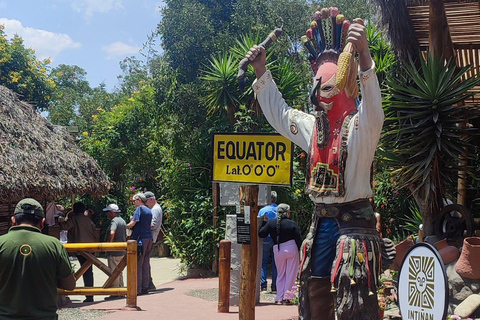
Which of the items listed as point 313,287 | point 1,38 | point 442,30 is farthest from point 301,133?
point 1,38

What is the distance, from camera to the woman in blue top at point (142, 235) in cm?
1135

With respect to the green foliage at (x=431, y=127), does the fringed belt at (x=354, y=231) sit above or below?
below

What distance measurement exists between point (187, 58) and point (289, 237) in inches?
256

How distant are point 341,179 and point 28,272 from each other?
2480 mm

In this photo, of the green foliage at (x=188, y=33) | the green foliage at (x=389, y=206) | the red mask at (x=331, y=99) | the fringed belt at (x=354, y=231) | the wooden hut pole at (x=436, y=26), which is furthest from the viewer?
the green foliage at (x=188, y=33)

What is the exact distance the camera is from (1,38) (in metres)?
23.7

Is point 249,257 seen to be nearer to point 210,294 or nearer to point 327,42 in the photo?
point 327,42

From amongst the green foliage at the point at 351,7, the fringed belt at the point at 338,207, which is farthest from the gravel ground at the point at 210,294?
the green foliage at the point at 351,7

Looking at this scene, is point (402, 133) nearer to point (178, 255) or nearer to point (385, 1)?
point (385, 1)

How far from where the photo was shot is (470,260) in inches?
281

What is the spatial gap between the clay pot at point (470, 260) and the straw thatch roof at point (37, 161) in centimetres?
698

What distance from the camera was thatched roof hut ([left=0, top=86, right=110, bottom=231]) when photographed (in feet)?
34.0

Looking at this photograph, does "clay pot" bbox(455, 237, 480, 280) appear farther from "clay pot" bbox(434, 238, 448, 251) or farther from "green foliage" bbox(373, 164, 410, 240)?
"green foliage" bbox(373, 164, 410, 240)

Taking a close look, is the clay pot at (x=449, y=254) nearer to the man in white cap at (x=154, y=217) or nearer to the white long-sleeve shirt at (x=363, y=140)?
the white long-sleeve shirt at (x=363, y=140)
